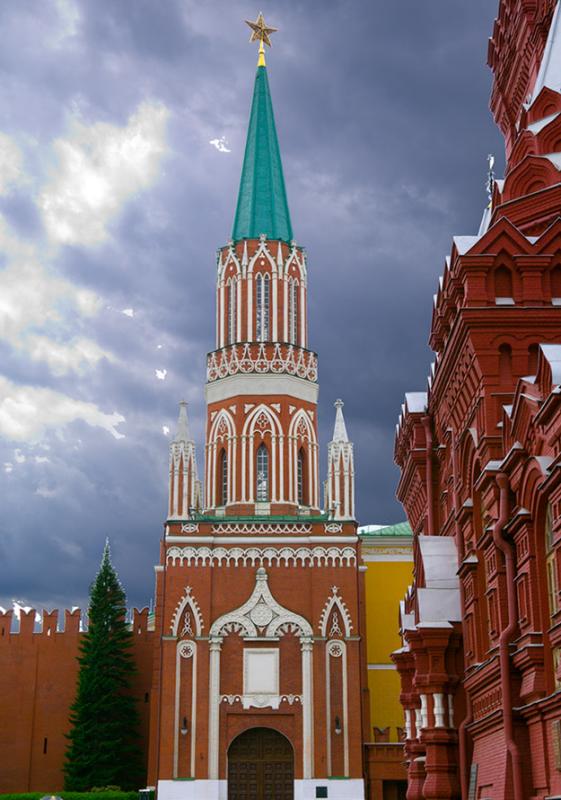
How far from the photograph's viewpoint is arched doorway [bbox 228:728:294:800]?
4088 centimetres

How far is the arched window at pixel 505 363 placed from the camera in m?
19.0

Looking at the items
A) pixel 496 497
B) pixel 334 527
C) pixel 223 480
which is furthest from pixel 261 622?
pixel 496 497

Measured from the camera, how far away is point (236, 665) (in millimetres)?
42062

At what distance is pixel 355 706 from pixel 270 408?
11.7 m

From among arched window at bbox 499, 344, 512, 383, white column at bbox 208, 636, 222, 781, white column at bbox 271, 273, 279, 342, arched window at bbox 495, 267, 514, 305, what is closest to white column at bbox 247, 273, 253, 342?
white column at bbox 271, 273, 279, 342

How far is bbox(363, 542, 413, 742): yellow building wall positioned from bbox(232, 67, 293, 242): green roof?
13.9 m

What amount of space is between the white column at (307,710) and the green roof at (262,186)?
55.3 feet

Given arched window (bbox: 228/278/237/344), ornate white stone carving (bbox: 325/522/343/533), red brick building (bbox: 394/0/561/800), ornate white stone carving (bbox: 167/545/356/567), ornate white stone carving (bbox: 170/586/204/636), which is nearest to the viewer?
red brick building (bbox: 394/0/561/800)

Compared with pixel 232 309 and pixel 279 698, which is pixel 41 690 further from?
pixel 232 309

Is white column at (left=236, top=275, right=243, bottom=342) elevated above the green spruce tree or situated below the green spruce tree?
above

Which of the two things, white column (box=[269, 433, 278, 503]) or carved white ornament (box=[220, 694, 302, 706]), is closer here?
carved white ornament (box=[220, 694, 302, 706])

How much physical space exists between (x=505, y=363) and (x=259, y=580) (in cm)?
2542

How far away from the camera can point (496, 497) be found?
17.7 metres

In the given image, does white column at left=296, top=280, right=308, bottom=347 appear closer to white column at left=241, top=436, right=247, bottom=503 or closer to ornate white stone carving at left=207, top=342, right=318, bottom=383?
ornate white stone carving at left=207, top=342, right=318, bottom=383
